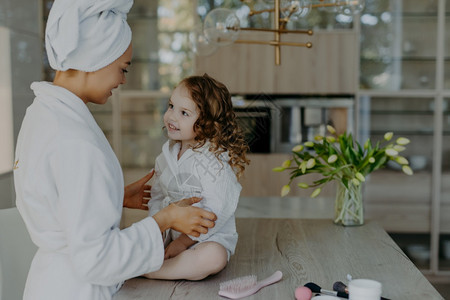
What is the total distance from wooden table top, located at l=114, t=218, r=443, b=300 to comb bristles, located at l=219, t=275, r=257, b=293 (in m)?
0.03

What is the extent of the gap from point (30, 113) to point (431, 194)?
3.39 m

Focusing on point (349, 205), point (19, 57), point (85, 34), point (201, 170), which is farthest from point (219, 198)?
point (19, 57)

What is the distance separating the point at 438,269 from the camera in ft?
12.9

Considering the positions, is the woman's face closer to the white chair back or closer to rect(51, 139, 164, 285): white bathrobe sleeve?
rect(51, 139, 164, 285): white bathrobe sleeve

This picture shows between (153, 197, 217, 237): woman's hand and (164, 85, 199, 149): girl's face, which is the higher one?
(164, 85, 199, 149): girl's face

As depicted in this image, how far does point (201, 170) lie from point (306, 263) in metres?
0.40

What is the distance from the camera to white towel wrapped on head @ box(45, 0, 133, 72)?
103cm

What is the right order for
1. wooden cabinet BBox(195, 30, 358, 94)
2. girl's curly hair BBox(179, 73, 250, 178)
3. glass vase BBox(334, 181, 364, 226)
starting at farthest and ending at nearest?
wooden cabinet BBox(195, 30, 358, 94), glass vase BBox(334, 181, 364, 226), girl's curly hair BBox(179, 73, 250, 178)

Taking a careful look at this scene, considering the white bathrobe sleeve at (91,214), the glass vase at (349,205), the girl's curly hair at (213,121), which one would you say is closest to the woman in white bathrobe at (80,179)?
the white bathrobe sleeve at (91,214)

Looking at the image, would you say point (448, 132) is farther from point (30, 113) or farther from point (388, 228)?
point (30, 113)

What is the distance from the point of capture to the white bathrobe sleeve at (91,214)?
3.28 feet

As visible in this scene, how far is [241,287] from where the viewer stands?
1.17 m

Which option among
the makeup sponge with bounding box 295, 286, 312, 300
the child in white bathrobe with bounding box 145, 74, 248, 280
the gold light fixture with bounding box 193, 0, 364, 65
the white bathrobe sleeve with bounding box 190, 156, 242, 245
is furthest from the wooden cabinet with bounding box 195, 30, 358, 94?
the makeup sponge with bounding box 295, 286, 312, 300

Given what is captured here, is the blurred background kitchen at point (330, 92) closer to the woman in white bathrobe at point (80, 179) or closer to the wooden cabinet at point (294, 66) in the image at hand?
the wooden cabinet at point (294, 66)
